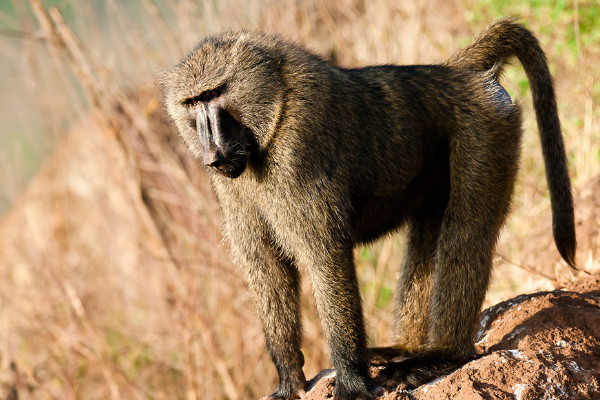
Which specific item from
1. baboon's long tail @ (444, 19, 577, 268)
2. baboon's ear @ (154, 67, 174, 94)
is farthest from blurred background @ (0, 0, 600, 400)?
baboon's ear @ (154, 67, 174, 94)

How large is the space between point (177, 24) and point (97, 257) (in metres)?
4.11

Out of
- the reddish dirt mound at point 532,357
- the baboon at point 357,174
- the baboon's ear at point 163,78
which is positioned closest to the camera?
the reddish dirt mound at point 532,357

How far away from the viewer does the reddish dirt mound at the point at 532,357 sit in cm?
277

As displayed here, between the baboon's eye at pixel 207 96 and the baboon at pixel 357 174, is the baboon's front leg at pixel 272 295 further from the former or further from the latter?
the baboon's eye at pixel 207 96

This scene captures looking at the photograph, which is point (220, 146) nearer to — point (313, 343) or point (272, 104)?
point (272, 104)

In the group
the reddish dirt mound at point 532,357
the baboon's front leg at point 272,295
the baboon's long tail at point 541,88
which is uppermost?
the baboon's long tail at point 541,88

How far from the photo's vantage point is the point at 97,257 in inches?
357

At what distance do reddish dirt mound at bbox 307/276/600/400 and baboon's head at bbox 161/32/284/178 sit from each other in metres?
1.21

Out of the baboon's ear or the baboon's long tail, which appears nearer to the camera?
the baboon's ear

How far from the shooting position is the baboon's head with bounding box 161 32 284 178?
3.03 m

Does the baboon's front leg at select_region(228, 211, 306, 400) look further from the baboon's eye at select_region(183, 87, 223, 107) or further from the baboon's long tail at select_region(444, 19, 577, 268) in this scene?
the baboon's long tail at select_region(444, 19, 577, 268)

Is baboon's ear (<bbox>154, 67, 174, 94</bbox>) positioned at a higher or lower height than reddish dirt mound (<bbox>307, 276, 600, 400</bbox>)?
higher

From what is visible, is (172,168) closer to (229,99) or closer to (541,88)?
(229,99)

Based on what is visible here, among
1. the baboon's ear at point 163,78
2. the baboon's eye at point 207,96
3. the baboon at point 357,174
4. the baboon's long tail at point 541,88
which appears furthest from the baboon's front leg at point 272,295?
the baboon's long tail at point 541,88
